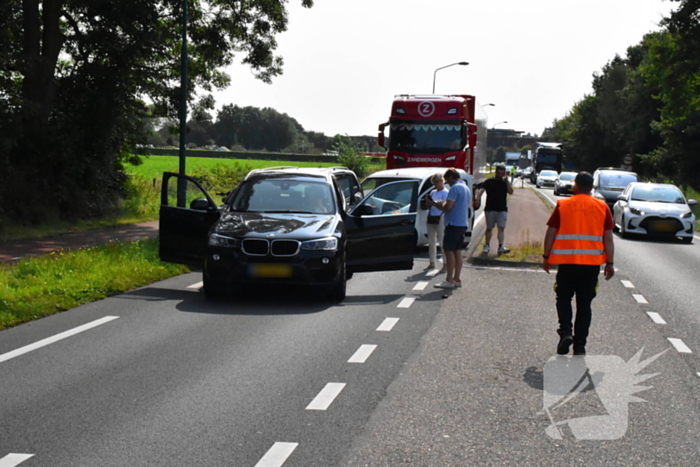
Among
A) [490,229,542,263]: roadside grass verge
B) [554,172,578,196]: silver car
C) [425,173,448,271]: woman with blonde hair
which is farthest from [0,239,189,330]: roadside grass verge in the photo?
[554,172,578,196]: silver car

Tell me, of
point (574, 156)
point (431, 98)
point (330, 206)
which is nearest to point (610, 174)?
point (431, 98)

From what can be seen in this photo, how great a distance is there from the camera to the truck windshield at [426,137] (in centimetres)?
2461

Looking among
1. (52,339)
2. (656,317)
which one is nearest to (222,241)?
(52,339)

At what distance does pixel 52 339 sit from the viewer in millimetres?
8508

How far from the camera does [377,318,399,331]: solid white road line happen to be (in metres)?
9.28

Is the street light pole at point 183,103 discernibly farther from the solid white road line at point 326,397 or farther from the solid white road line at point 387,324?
the solid white road line at point 326,397

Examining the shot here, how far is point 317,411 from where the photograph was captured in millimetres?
5980

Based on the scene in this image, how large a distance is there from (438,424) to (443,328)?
3.65 m

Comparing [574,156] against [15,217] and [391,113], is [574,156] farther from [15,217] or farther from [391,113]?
[15,217]

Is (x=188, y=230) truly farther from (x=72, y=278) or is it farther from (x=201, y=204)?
(x=72, y=278)

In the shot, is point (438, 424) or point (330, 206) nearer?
point (438, 424)

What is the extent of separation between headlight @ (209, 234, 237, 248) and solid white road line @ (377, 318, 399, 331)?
220 cm

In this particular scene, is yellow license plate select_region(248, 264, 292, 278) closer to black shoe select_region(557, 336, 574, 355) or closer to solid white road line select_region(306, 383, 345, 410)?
black shoe select_region(557, 336, 574, 355)
